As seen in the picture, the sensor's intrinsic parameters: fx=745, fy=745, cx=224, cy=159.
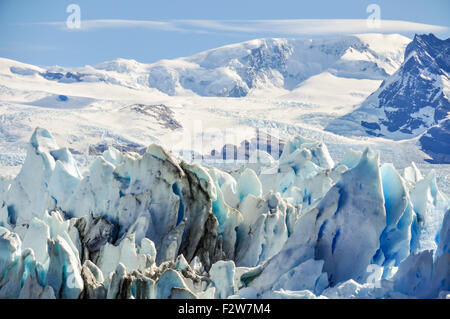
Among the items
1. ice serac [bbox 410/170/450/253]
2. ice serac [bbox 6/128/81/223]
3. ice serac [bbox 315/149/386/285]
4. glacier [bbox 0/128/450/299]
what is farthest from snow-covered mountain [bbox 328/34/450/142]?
ice serac [bbox 315/149/386/285]

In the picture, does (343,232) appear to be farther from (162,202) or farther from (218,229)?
Result: (162,202)

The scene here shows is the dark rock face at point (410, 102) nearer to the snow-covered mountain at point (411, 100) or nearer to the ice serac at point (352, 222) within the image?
the snow-covered mountain at point (411, 100)

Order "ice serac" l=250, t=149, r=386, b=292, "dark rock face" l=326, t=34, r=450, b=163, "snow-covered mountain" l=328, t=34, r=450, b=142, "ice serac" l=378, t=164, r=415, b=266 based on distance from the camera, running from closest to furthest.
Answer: "ice serac" l=250, t=149, r=386, b=292, "ice serac" l=378, t=164, r=415, b=266, "dark rock face" l=326, t=34, r=450, b=163, "snow-covered mountain" l=328, t=34, r=450, b=142

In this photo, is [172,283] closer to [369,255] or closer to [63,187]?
[369,255]

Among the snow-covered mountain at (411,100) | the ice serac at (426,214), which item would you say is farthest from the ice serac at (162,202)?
the snow-covered mountain at (411,100)

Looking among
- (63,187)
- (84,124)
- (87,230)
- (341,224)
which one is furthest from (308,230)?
(84,124)

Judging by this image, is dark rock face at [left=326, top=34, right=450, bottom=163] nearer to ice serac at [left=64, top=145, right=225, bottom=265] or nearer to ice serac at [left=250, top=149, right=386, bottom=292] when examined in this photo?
ice serac at [left=64, top=145, right=225, bottom=265]
